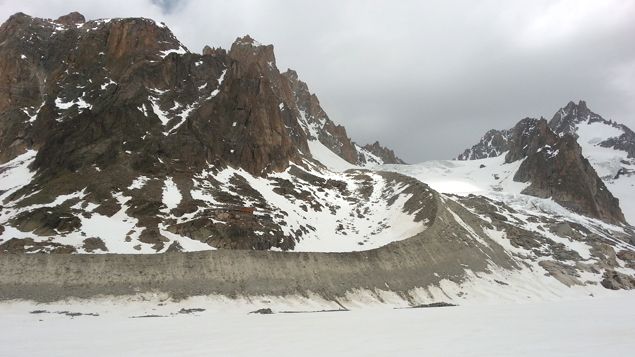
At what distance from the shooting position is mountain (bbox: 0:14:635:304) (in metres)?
43.7

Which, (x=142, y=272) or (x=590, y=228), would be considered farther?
(x=590, y=228)

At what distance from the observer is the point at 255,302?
40.1 m

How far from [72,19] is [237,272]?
11578cm

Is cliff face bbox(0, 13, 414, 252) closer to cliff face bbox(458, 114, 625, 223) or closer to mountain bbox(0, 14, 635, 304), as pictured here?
mountain bbox(0, 14, 635, 304)

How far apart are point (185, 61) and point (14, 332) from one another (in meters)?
89.4

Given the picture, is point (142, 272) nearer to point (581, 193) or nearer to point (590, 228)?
point (590, 228)

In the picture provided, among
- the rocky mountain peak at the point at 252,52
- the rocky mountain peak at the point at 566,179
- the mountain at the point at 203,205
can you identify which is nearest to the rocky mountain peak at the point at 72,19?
the mountain at the point at 203,205

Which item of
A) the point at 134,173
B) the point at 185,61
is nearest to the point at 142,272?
the point at 134,173

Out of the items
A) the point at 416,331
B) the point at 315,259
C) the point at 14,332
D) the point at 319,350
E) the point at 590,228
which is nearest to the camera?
the point at 319,350

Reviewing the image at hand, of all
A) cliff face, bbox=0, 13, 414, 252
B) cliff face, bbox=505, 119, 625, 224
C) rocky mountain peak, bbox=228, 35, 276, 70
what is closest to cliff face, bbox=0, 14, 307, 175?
cliff face, bbox=0, 13, 414, 252

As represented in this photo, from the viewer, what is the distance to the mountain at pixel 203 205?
43656 mm

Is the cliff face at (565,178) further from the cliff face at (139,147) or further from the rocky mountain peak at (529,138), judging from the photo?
the cliff face at (139,147)

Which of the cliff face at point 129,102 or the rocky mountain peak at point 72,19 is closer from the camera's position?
the cliff face at point 129,102

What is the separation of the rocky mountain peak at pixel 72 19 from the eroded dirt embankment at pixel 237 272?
4387 inches
